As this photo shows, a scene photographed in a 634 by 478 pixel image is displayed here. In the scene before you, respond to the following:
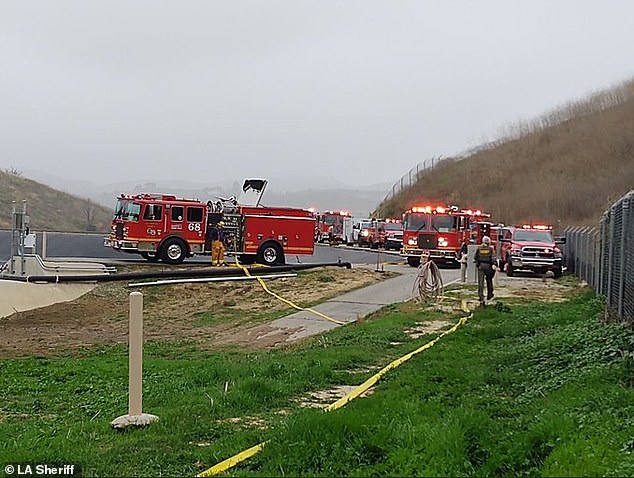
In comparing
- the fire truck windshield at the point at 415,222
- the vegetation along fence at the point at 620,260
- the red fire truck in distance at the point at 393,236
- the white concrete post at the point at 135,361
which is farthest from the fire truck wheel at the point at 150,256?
the white concrete post at the point at 135,361

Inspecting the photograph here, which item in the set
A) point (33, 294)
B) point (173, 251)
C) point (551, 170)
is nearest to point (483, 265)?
point (33, 294)

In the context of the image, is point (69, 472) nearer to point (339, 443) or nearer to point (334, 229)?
point (339, 443)

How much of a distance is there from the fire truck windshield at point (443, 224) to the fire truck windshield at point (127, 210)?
12649mm

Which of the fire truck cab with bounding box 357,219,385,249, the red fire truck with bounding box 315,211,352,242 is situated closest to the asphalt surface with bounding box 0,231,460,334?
the fire truck cab with bounding box 357,219,385,249

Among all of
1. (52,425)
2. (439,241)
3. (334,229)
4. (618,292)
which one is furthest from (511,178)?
(52,425)

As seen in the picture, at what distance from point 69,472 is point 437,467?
2612mm

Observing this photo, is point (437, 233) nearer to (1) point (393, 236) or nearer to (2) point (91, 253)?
(2) point (91, 253)

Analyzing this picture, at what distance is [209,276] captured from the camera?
26969mm

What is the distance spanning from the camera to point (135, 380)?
7668 millimetres

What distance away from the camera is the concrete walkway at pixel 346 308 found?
17016mm

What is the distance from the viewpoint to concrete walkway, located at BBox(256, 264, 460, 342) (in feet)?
55.8

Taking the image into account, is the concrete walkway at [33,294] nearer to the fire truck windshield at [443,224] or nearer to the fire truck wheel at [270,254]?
the fire truck wheel at [270,254]

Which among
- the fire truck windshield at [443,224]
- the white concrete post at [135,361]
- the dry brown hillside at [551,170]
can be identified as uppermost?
the dry brown hillside at [551,170]

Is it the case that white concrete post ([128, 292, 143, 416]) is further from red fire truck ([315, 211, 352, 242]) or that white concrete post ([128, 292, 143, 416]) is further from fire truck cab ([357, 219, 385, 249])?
red fire truck ([315, 211, 352, 242])
